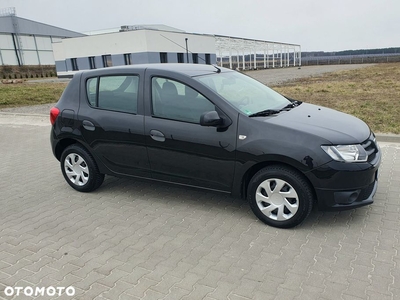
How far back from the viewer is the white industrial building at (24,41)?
4900 cm

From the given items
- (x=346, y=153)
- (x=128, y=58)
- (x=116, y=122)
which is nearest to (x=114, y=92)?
(x=116, y=122)

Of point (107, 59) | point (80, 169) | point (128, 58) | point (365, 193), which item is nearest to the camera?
point (365, 193)

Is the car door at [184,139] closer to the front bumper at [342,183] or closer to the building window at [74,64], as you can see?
the front bumper at [342,183]

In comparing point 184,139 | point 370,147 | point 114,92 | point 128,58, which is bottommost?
point 370,147

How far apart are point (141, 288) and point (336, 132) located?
7.84 feet

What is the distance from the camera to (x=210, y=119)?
354cm

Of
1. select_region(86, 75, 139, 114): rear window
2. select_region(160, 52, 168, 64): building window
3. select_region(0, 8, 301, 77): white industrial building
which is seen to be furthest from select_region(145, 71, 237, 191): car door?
select_region(160, 52, 168, 64): building window

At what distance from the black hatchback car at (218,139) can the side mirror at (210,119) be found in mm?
11

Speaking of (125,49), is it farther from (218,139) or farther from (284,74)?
(218,139)

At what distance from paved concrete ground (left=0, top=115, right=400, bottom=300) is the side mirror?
1.14m

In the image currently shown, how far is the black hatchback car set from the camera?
133 inches

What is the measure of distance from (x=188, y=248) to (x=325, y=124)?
6.35 feet

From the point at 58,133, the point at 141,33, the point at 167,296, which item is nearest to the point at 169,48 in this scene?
the point at 141,33

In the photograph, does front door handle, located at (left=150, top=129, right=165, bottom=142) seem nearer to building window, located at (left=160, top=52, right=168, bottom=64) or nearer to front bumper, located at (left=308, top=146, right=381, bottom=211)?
front bumper, located at (left=308, top=146, right=381, bottom=211)
